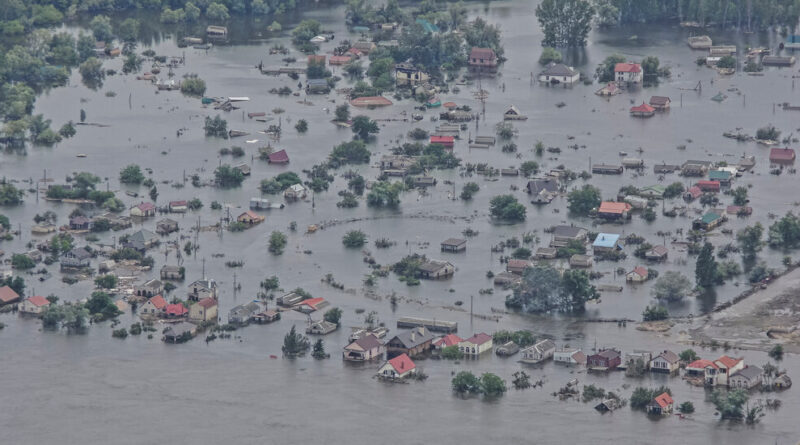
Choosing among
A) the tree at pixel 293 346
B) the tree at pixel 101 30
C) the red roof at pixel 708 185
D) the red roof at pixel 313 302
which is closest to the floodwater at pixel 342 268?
the tree at pixel 293 346

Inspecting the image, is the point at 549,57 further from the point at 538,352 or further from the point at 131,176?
the point at 538,352

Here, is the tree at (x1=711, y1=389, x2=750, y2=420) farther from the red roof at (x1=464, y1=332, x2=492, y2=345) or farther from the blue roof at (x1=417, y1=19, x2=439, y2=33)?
the blue roof at (x1=417, y1=19, x2=439, y2=33)

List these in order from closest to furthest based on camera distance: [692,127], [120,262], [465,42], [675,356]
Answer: [675,356] → [120,262] → [692,127] → [465,42]

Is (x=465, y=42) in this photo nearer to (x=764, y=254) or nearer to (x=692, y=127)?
(x=692, y=127)

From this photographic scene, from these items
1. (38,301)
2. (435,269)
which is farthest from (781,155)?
(38,301)

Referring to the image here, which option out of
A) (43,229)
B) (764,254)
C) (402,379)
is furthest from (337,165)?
(402,379)

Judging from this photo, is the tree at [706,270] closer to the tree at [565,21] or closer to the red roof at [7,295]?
the red roof at [7,295]
